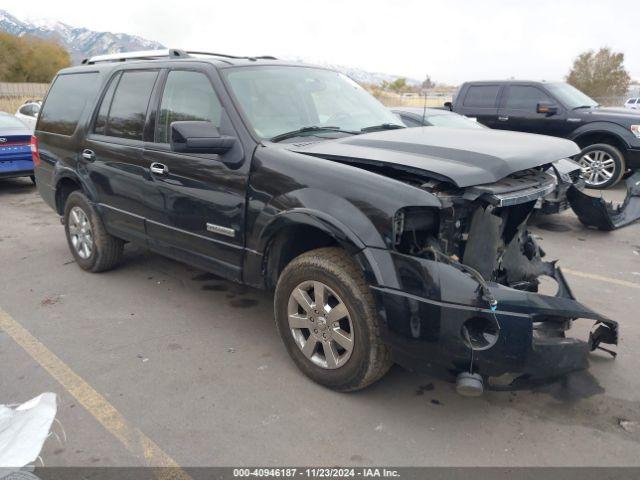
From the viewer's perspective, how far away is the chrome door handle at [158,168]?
3927 mm

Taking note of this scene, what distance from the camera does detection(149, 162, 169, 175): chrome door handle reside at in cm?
393

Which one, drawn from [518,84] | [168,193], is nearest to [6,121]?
[168,193]

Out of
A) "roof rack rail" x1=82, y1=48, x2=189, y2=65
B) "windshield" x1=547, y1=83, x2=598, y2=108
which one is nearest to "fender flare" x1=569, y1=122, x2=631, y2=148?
"windshield" x1=547, y1=83, x2=598, y2=108

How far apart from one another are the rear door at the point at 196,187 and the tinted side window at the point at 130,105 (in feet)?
0.73

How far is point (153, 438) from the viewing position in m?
2.75

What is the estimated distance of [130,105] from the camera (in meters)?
4.38

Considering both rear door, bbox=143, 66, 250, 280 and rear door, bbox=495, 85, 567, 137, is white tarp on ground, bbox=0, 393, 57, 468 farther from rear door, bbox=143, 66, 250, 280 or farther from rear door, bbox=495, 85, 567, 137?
rear door, bbox=495, 85, 567, 137

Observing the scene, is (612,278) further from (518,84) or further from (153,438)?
(518,84)

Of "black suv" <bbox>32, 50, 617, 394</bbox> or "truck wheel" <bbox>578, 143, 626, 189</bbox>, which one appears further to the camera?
"truck wheel" <bbox>578, 143, 626, 189</bbox>

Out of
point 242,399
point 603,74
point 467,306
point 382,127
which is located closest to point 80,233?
point 242,399

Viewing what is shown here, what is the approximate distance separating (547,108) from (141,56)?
764 centimetres

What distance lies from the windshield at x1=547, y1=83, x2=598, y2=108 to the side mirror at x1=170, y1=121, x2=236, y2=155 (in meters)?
8.47

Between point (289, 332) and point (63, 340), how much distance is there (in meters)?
1.78

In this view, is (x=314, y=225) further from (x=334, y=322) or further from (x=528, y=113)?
(x=528, y=113)
